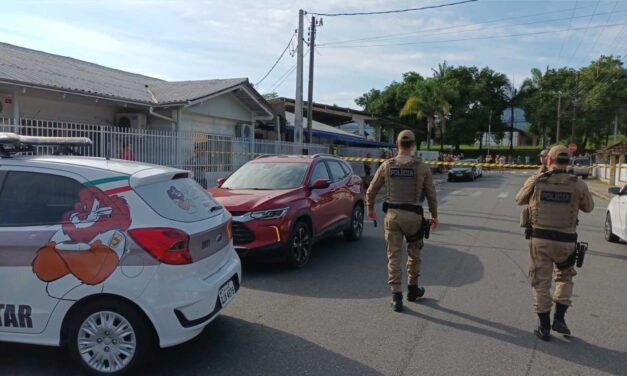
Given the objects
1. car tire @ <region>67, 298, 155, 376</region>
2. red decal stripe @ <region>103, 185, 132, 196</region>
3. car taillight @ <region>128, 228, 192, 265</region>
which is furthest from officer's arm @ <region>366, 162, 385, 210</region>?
car tire @ <region>67, 298, 155, 376</region>

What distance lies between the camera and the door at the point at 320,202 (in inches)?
294

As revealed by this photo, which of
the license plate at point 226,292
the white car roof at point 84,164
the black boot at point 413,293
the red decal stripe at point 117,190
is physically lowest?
the black boot at point 413,293

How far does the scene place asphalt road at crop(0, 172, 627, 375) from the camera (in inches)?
154

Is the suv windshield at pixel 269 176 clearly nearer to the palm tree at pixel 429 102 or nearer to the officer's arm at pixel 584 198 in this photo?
the officer's arm at pixel 584 198

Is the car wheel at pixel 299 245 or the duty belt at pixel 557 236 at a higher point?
the duty belt at pixel 557 236

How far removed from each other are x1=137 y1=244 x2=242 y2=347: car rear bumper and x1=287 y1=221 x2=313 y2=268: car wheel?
292 cm

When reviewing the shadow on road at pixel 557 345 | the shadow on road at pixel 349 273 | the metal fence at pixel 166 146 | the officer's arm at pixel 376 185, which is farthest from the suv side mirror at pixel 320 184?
the shadow on road at pixel 557 345

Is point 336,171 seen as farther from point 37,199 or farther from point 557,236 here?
point 37,199

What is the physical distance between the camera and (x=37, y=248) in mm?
3561

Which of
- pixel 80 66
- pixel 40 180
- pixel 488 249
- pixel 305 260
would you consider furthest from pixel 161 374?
pixel 80 66

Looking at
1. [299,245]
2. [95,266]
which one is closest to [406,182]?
[299,245]

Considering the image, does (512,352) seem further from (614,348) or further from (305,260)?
(305,260)

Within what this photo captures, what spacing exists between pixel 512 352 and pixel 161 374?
284 centimetres

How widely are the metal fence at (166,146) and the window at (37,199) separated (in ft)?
17.7
